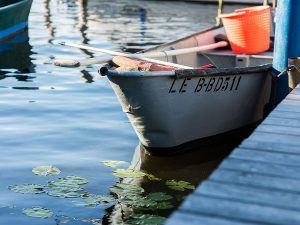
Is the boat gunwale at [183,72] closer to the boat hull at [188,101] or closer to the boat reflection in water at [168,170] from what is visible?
the boat hull at [188,101]

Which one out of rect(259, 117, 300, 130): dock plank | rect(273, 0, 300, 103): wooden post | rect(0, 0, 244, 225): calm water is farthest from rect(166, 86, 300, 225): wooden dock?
rect(273, 0, 300, 103): wooden post

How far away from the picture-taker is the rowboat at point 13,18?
57.3 feet

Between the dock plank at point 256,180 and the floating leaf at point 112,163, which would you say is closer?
the dock plank at point 256,180

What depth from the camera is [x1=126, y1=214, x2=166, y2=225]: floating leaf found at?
5312 mm

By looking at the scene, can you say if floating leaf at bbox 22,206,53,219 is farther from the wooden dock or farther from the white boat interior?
the white boat interior

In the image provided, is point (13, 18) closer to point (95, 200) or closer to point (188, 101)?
point (188, 101)

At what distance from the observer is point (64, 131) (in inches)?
335

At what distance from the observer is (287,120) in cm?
464

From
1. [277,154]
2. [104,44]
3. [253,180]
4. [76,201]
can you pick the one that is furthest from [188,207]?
[104,44]

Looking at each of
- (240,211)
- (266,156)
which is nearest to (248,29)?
(266,156)

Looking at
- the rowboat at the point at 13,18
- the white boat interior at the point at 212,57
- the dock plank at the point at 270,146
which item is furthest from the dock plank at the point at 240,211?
the rowboat at the point at 13,18

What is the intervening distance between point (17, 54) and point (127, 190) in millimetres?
10345

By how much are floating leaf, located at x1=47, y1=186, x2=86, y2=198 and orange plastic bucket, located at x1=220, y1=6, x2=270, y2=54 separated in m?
4.95

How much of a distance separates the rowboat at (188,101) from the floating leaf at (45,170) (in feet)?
3.68
